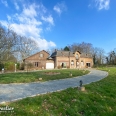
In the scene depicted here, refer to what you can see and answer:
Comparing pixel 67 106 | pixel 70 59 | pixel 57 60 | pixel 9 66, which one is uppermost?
pixel 70 59

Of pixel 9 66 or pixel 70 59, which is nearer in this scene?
pixel 9 66

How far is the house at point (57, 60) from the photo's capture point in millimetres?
36719

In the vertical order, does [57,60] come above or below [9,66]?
above

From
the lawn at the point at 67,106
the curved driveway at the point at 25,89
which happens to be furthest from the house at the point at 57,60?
the lawn at the point at 67,106

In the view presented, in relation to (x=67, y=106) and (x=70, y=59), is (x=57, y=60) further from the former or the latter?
(x=67, y=106)

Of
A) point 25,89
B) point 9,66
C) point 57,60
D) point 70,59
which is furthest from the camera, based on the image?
point 70,59

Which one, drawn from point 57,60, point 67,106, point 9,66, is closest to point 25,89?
point 67,106

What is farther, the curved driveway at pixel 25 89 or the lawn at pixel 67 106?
the curved driveway at pixel 25 89

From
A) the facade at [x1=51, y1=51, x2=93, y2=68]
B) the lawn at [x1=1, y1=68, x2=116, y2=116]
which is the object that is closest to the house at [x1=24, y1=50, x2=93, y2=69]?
the facade at [x1=51, y1=51, x2=93, y2=68]

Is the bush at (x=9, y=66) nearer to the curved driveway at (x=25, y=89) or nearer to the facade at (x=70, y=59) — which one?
the facade at (x=70, y=59)

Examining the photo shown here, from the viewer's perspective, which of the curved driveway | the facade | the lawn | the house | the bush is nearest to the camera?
the lawn

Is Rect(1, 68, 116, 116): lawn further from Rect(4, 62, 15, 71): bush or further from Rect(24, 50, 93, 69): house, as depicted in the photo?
Rect(24, 50, 93, 69): house

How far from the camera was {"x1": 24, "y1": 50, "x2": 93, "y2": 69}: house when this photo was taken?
36.7m

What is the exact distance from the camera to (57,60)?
126 feet
